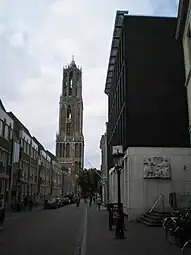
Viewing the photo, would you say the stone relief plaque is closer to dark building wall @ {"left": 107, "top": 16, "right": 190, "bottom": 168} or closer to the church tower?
dark building wall @ {"left": 107, "top": 16, "right": 190, "bottom": 168}

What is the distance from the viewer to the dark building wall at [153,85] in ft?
93.0

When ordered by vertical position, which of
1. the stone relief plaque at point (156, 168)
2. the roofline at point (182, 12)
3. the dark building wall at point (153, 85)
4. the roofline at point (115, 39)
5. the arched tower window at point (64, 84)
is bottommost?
the stone relief plaque at point (156, 168)

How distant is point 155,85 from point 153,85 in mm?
166

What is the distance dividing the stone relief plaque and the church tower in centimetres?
11683

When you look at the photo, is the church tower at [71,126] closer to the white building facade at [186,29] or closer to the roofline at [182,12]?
the white building facade at [186,29]

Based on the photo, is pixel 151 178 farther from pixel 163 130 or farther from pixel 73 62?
pixel 73 62

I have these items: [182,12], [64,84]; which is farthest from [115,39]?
[64,84]

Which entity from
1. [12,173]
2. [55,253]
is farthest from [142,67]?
[12,173]

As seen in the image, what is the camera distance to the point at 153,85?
96.5ft

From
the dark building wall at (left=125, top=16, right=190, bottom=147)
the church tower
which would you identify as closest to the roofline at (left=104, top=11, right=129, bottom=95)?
the dark building wall at (left=125, top=16, right=190, bottom=147)

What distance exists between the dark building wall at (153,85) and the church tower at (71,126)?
11537 centimetres

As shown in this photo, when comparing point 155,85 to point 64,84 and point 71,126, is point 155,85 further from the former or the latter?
Result: point 64,84

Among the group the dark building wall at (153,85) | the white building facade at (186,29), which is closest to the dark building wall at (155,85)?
the dark building wall at (153,85)

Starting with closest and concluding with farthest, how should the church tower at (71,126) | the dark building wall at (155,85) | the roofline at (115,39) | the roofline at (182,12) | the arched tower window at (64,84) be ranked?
the roofline at (182,12) → the dark building wall at (155,85) → the roofline at (115,39) → the church tower at (71,126) → the arched tower window at (64,84)
